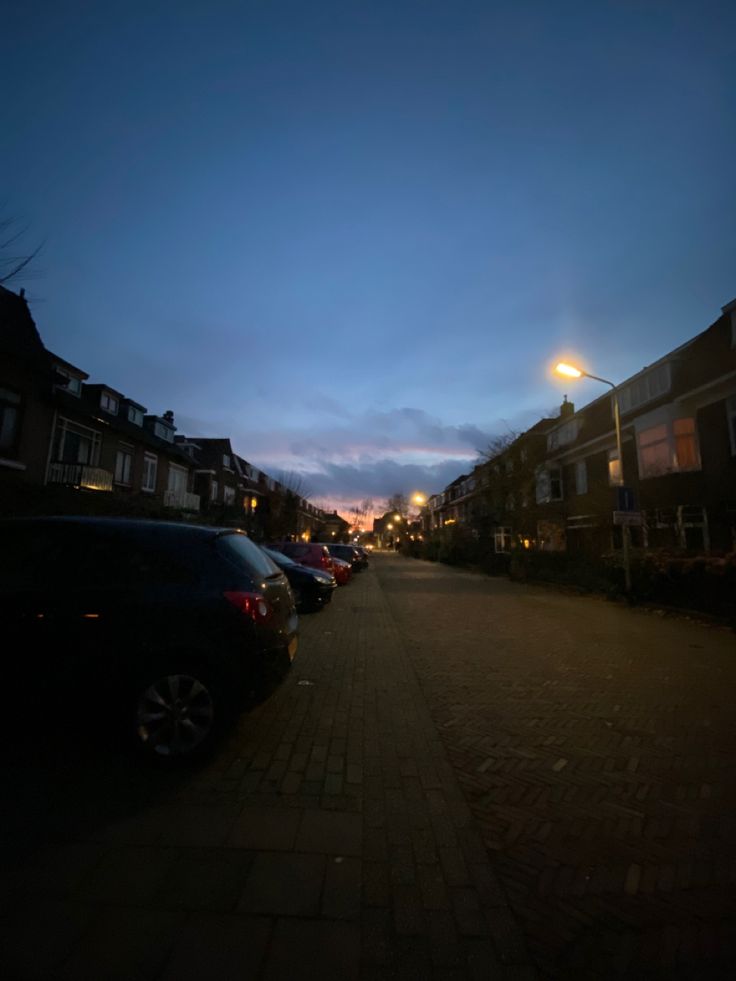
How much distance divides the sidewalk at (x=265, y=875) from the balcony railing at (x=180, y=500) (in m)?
24.6

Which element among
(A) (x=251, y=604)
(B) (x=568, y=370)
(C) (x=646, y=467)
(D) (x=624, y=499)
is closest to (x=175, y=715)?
(A) (x=251, y=604)

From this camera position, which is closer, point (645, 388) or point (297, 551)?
point (297, 551)

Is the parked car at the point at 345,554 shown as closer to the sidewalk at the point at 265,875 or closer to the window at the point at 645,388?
the window at the point at 645,388

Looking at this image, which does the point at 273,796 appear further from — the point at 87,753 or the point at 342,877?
the point at 87,753

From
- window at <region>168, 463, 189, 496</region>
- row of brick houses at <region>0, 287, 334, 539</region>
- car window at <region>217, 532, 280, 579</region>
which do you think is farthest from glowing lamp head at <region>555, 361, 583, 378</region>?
window at <region>168, 463, 189, 496</region>

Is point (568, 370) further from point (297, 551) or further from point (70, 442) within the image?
point (70, 442)

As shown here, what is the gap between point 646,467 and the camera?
21188mm

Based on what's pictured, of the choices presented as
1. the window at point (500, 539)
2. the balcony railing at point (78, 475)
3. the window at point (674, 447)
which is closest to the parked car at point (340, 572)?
the balcony railing at point (78, 475)

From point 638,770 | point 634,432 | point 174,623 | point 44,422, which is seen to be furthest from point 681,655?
point 44,422

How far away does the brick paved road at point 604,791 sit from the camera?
2.14m

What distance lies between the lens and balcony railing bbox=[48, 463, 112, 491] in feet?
60.0

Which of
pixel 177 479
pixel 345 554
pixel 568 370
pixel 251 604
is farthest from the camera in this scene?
pixel 177 479

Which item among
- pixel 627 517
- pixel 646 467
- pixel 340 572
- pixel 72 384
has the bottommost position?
pixel 340 572

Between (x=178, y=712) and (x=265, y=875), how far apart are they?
141cm
